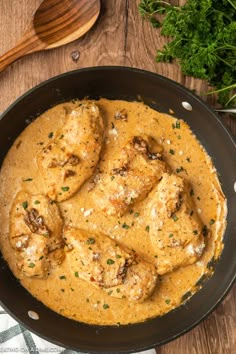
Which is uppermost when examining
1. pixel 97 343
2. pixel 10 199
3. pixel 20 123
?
pixel 20 123

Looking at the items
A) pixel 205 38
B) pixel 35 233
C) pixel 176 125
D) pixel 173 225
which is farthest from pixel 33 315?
pixel 205 38

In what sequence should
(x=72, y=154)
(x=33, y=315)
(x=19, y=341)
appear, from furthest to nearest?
(x=19, y=341) → (x=33, y=315) → (x=72, y=154)

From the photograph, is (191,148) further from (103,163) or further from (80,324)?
(80,324)

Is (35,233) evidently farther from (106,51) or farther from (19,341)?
(106,51)

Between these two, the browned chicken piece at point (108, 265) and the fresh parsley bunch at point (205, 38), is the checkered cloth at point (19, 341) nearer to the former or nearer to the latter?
the browned chicken piece at point (108, 265)

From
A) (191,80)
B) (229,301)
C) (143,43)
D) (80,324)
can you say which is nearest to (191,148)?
(191,80)

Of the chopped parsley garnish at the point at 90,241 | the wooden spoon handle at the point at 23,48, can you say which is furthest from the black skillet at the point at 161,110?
the chopped parsley garnish at the point at 90,241
